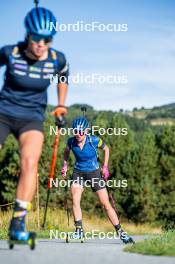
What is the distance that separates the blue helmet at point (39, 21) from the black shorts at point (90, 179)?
5.96m

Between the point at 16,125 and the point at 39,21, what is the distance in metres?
1.15

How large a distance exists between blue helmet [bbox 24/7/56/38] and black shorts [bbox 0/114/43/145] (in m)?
0.96

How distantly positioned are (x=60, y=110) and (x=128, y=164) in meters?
51.8

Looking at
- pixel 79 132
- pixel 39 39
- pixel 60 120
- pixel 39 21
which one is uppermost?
pixel 79 132

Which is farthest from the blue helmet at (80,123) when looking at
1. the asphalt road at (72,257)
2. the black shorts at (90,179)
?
the asphalt road at (72,257)

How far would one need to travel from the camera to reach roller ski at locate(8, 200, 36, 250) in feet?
20.6

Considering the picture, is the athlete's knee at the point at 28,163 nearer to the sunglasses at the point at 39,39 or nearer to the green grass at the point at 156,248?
the sunglasses at the point at 39,39

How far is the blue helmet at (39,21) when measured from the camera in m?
6.38

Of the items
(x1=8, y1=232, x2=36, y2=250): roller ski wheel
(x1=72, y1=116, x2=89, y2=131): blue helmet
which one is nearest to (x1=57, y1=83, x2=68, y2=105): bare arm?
(x1=8, y1=232, x2=36, y2=250): roller ski wheel

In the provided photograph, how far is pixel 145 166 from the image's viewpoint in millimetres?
59156

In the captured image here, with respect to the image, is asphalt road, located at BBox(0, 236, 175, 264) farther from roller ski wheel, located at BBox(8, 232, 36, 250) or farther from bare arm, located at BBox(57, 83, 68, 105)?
bare arm, located at BBox(57, 83, 68, 105)

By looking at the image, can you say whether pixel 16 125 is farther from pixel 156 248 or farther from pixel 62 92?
pixel 156 248

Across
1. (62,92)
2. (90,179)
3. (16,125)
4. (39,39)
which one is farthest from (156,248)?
(90,179)

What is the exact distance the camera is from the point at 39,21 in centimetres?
642
